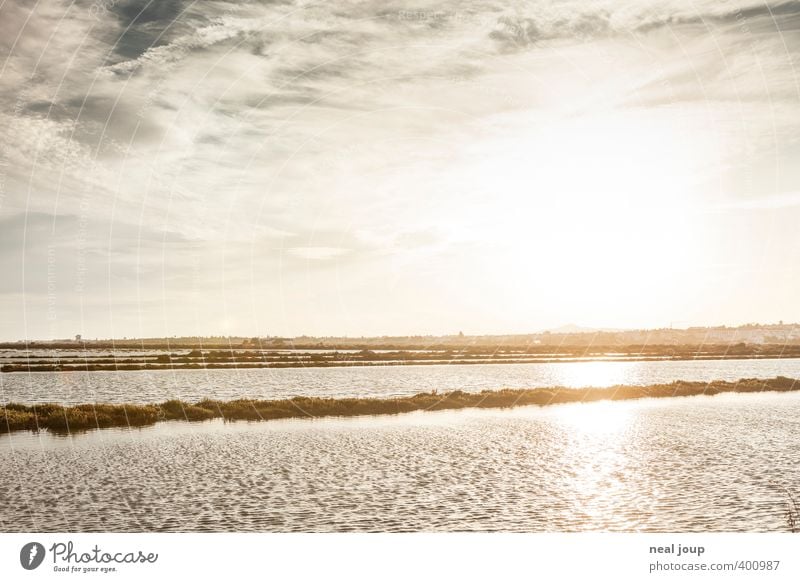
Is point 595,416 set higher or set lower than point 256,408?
lower

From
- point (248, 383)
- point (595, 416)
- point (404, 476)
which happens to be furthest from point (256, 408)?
point (248, 383)

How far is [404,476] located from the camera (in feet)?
104

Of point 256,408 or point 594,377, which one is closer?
point 256,408

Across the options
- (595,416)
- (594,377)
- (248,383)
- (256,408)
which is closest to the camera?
(256,408)

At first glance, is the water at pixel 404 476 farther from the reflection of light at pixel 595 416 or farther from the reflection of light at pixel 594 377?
the reflection of light at pixel 594 377

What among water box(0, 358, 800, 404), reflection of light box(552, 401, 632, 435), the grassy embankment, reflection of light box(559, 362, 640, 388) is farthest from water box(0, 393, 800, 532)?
reflection of light box(559, 362, 640, 388)

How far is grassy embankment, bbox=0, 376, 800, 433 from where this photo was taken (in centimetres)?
4941

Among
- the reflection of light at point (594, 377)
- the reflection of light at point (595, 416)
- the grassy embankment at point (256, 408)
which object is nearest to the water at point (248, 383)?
the reflection of light at point (594, 377)

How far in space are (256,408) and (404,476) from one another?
2887 centimetres

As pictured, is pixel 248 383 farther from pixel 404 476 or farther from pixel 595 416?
pixel 404 476

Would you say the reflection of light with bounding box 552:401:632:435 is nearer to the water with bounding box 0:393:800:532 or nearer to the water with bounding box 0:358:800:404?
the water with bounding box 0:393:800:532

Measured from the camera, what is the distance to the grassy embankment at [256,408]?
49406 millimetres

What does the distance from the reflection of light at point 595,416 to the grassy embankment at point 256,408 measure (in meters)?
3.89
